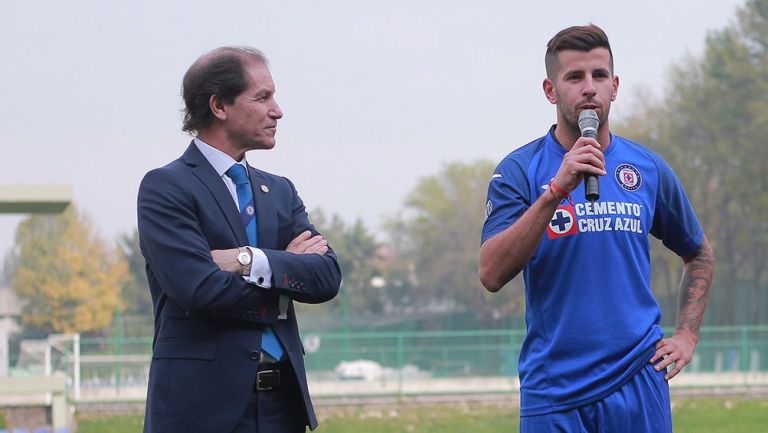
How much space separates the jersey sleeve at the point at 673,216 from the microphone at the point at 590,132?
419mm

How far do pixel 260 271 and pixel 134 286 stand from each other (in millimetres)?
70855

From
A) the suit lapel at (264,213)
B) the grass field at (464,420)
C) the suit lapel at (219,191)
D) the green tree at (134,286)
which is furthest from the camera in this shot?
the green tree at (134,286)

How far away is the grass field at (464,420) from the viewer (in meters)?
15.7

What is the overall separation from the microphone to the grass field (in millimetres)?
11088

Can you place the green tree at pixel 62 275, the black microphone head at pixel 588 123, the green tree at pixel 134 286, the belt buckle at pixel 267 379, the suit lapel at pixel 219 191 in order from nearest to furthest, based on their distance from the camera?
the black microphone head at pixel 588 123, the belt buckle at pixel 267 379, the suit lapel at pixel 219 191, the green tree at pixel 62 275, the green tree at pixel 134 286

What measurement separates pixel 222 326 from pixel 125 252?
71.1 metres

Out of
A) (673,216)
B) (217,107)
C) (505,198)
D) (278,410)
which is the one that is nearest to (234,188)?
(217,107)

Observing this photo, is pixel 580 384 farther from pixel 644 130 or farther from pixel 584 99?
pixel 644 130

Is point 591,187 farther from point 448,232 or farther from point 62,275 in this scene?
point 448,232

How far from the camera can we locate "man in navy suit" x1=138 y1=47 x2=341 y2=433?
4172mm

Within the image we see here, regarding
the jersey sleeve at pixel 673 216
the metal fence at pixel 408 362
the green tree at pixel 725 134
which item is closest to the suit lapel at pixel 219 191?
the jersey sleeve at pixel 673 216

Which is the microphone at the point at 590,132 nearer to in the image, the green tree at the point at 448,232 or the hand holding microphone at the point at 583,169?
Result: the hand holding microphone at the point at 583,169

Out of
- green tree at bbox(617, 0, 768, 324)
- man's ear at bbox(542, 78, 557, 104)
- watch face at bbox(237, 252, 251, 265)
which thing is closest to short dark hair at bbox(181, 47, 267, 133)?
watch face at bbox(237, 252, 251, 265)

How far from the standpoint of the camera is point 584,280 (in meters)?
4.25
